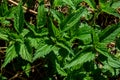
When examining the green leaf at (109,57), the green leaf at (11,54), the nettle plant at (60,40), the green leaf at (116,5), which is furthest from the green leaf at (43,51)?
the green leaf at (116,5)

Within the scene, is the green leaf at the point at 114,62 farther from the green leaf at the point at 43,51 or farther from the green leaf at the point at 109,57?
the green leaf at the point at 43,51

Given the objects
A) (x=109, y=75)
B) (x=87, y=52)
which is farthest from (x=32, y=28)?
(x=109, y=75)

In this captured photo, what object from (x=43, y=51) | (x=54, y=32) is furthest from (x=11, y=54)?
(x=54, y=32)

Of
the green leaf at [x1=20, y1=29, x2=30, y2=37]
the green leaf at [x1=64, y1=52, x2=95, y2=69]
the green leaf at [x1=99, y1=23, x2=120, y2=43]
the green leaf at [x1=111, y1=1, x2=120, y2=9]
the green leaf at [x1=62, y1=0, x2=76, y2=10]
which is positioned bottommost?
Result: the green leaf at [x1=64, y1=52, x2=95, y2=69]

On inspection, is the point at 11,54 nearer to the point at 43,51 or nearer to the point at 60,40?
the point at 43,51

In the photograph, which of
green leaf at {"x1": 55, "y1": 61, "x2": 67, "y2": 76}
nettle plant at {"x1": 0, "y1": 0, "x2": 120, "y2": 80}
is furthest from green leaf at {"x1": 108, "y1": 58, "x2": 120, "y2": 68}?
green leaf at {"x1": 55, "y1": 61, "x2": 67, "y2": 76}

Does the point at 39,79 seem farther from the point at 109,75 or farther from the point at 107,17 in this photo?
the point at 107,17

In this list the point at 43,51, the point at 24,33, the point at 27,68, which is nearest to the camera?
the point at 43,51

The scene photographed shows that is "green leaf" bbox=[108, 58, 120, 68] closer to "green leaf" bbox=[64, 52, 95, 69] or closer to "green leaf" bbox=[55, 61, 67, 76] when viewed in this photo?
"green leaf" bbox=[64, 52, 95, 69]
